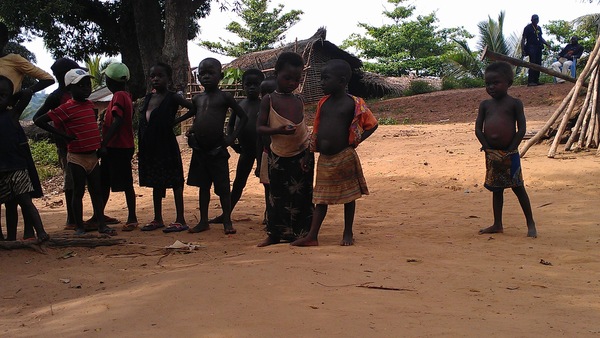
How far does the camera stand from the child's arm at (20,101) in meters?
5.34

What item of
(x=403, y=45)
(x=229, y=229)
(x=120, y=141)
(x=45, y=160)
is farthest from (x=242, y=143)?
(x=403, y=45)

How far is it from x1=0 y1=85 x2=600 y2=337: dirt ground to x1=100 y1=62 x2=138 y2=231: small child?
56 centimetres

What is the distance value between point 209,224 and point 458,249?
8.26ft

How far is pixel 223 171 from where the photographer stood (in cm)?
565

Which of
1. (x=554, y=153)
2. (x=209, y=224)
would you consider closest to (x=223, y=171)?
(x=209, y=224)

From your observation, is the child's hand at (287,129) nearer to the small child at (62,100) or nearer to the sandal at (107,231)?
the sandal at (107,231)

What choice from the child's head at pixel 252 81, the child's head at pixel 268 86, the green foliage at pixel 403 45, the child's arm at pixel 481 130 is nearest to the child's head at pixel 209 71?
the child's head at pixel 252 81

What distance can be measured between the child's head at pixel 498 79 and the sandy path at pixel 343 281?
126 centimetres

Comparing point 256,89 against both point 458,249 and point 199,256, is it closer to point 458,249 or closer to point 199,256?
point 199,256

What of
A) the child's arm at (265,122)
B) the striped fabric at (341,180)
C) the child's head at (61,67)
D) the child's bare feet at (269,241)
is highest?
the child's head at (61,67)

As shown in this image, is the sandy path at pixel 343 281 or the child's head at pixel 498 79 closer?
the sandy path at pixel 343 281

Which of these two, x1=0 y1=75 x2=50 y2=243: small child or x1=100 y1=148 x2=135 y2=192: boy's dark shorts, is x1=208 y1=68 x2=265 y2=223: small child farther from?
x1=0 y1=75 x2=50 y2=243: small child

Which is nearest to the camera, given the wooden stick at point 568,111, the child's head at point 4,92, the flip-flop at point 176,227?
the child's head at point 4,92

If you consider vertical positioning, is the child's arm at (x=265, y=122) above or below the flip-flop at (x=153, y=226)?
above
